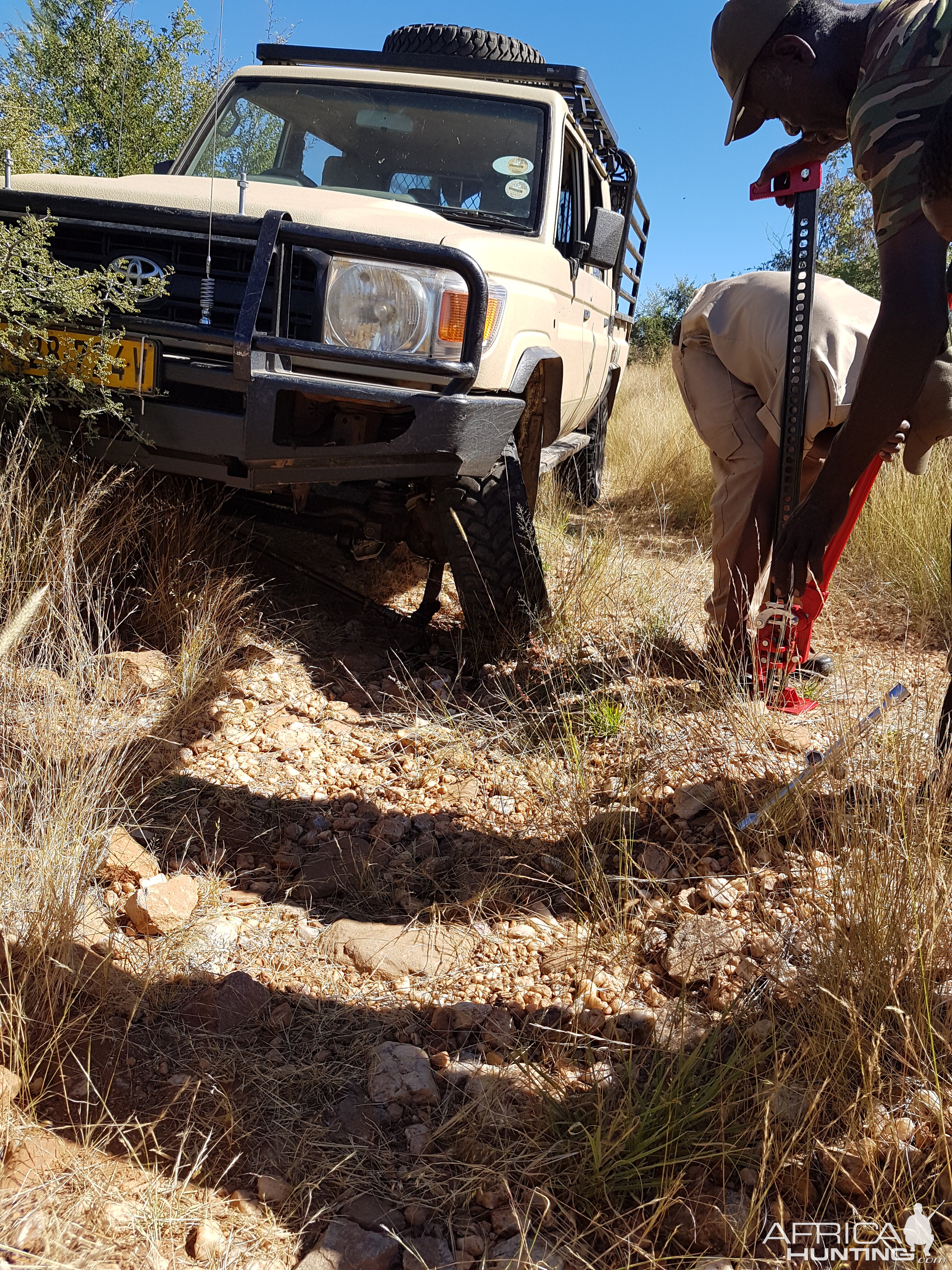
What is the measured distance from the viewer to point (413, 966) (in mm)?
2016

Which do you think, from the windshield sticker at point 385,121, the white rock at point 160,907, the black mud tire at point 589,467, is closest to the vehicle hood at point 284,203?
the windshield sticker at point 385,121

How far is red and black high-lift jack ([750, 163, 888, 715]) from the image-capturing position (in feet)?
8.96

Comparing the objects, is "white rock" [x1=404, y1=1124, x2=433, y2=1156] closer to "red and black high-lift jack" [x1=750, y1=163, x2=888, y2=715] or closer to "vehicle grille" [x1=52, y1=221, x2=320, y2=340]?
"red and black high-lift jack" [x1=750, y1=163, x2=888, y2=715]

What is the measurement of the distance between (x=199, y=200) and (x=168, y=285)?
0.31m

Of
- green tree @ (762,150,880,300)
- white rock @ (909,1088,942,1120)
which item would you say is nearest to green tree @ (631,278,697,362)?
green tree @ (762,150,880,300)

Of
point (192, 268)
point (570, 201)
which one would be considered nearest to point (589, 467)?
Answer: point (570, 201)

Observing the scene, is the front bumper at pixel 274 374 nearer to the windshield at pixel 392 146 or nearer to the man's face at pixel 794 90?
the man's face at pixel 794 90

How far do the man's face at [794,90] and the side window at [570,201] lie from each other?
6.43 ft

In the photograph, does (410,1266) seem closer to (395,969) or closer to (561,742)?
(395,969)

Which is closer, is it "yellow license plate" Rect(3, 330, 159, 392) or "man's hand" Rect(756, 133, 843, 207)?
"man's hand" Rect(756, 133, 843, 207)

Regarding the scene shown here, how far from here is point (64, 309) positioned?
9.09 ft

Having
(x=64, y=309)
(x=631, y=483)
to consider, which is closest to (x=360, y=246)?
(x=64, y=309)

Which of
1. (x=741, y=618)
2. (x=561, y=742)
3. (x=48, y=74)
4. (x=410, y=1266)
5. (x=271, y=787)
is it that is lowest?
(x=410, y=1266)

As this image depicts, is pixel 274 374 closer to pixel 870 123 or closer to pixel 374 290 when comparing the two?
pixel 374 290
